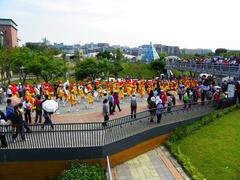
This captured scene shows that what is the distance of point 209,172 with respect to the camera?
1298 cm

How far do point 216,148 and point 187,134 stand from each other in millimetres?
2207

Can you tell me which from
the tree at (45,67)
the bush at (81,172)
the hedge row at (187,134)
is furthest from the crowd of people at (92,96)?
the tree at (45,67)

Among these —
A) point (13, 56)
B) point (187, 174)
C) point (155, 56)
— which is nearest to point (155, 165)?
point (187, 174)

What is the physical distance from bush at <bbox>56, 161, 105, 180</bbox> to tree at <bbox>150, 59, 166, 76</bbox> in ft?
122

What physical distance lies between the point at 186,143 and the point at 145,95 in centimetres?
1079

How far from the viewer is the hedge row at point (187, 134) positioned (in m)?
13.0

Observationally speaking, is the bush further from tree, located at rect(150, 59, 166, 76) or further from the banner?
tree, located at rect(150, 59, 166, 76)

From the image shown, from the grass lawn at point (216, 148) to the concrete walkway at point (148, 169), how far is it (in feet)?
3.75

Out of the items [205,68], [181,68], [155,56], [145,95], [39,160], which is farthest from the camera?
[155,56]

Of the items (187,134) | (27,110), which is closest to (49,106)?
(27,110)

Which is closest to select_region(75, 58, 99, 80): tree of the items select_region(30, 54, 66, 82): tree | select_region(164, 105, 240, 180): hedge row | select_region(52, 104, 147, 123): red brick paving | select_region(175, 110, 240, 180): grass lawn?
select_region(30, 54, 66, 82): tree

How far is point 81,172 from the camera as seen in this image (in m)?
11.9

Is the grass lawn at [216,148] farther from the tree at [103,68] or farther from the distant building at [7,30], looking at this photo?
the distant building at [7,30]

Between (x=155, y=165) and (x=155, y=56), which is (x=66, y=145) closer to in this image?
(x=155, y=165)
